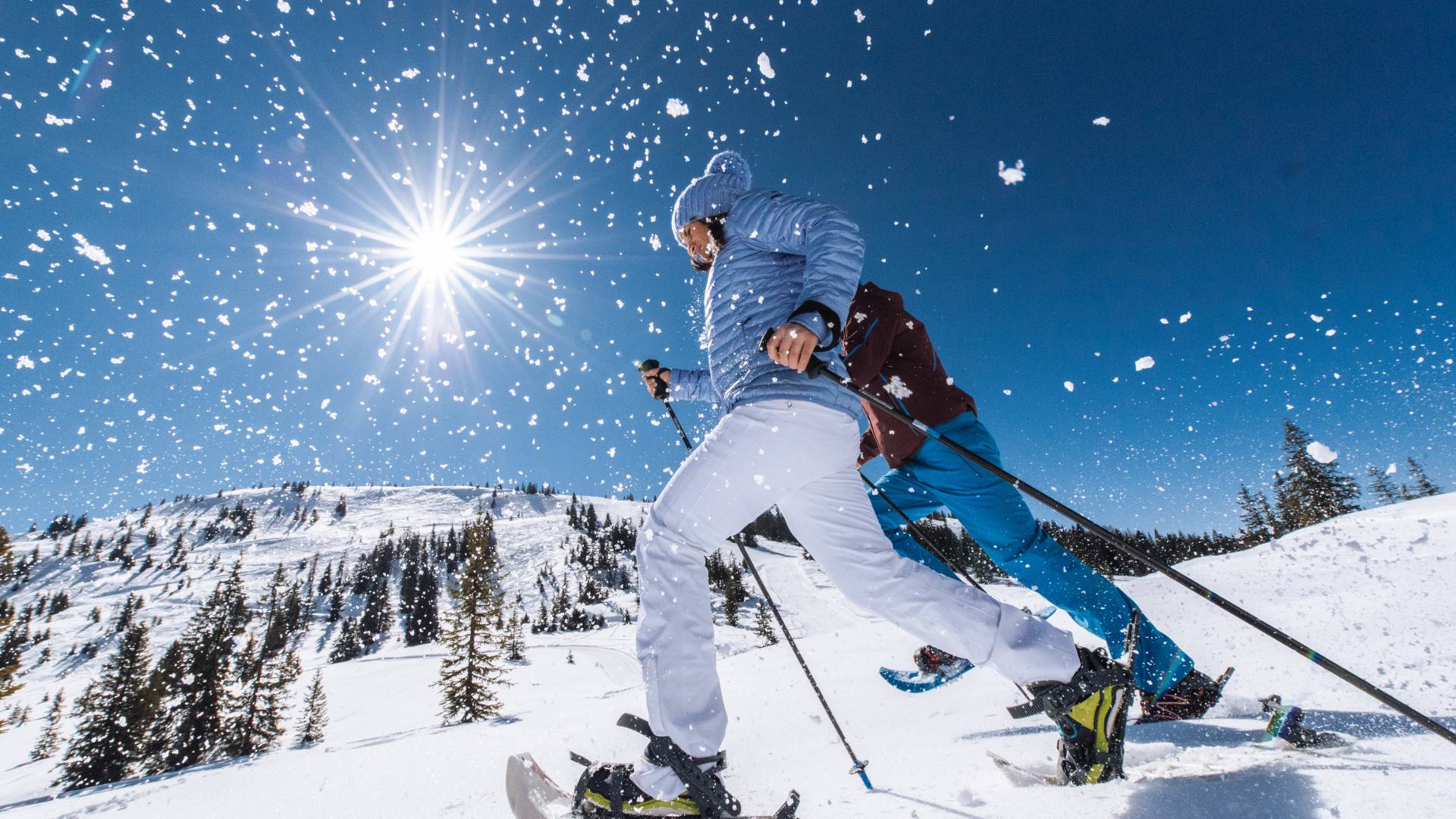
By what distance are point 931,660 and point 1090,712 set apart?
1.56 metres

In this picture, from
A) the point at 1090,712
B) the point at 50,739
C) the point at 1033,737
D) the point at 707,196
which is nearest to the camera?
the point at 1090,712

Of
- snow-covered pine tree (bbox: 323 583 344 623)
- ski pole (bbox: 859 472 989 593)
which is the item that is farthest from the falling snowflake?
snow-covered pine tree (bbox: 323 583 344 623)

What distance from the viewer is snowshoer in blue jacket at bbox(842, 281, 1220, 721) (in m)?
2.77

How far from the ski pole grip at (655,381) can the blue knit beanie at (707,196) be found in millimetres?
A: 1044

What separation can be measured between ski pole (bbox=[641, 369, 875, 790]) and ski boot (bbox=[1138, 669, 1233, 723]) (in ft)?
4.79

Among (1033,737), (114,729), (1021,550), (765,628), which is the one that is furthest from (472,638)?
(1021,550)

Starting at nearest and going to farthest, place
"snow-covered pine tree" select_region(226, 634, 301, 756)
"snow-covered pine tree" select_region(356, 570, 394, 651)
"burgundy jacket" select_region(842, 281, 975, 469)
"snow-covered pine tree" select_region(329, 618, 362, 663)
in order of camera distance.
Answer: "burgundy jacket" select_region(842, 281, 975, 469), "snow-covered pine tree" select_region(226, 634, 301, 756), "snow-covered pine tree" select_region(329, 618, 362, 663), "snow-covered pine tree" select_region(356, 570, 394, 651)

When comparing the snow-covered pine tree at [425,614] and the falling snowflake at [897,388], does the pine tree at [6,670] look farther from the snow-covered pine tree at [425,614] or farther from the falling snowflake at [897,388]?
the snow-covered pine tree at [425,614]

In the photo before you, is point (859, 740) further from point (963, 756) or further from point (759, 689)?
point (759, 689)

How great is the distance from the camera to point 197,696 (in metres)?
32.5

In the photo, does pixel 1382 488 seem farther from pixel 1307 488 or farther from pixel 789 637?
pixel 789 637

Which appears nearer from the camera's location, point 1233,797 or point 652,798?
point 1233,797

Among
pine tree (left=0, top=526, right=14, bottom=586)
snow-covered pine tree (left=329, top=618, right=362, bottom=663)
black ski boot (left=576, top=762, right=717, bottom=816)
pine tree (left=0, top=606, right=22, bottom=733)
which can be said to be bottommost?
black ski boot (left=576, top=762, right=717, bottom=816)

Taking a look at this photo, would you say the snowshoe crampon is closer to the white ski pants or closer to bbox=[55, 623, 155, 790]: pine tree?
the white ski pants
